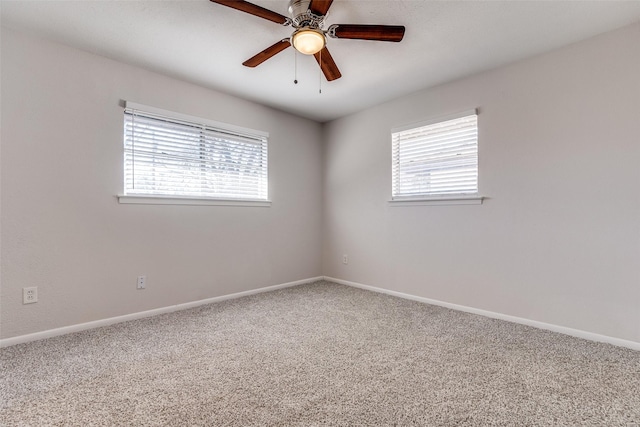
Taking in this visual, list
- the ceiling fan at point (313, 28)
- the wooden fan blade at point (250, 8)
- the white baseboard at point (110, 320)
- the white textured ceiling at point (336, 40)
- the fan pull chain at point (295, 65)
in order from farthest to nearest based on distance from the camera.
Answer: the fan pull chain at point (295, 65), the white baseboard at point (110, 320), the white textured ceiling at point (336, 40), the ceiling fan at point (313, 28), the wooden fan blade at point (250, 8)

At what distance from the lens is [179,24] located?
2.18 metres

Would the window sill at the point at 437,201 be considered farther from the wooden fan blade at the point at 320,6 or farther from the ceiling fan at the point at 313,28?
the wooden fan blade at the point at 320,6

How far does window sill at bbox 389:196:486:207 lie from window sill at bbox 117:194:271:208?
1.61 meters

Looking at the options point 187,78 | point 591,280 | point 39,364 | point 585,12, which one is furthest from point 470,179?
point 39,364

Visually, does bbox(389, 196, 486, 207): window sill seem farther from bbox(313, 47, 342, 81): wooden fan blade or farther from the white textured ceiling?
bbox(313, 47, 342, 81): wooden fan blade

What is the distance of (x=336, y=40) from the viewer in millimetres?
2357

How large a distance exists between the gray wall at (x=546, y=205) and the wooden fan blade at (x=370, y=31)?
1502mm

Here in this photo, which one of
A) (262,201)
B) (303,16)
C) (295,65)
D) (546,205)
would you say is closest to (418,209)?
(546,205)

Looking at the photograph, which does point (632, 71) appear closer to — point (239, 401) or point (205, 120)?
point (239, 401)

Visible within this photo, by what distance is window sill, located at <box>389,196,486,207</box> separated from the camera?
2952mm

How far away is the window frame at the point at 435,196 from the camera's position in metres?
2.94

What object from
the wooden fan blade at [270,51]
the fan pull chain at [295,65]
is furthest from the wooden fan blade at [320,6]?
the fan pull chain at [295,65]

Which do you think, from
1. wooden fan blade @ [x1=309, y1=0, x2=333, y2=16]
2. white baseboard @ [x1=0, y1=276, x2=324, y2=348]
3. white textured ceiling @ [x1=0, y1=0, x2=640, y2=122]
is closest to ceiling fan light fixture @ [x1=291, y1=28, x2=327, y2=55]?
wooden fan blade @ [x1=309, y1=0, x2=333, y2=16]

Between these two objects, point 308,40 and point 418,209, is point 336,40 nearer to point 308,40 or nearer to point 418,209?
point 308,40
